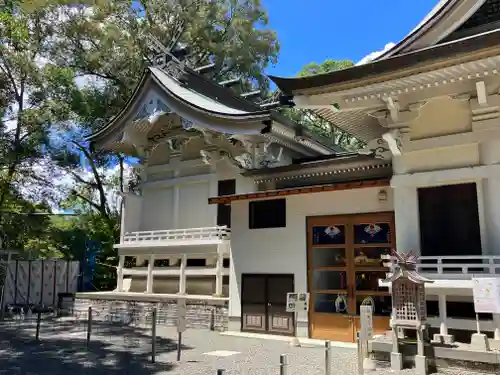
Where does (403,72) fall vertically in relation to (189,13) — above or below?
below

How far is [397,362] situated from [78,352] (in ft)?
21.6

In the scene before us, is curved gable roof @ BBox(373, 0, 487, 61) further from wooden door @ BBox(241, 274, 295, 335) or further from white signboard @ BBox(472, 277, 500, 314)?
wooden door @ BBox(241, 274, 295, 335)

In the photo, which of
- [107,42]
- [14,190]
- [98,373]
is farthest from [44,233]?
[98,373]

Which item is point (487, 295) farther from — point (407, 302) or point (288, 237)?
point (288, 237)

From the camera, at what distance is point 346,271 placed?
38.2 ft

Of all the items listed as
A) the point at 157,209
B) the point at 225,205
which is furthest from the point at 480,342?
the point at 157,209

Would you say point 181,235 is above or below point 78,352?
above

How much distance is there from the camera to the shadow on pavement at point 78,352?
8312 mm

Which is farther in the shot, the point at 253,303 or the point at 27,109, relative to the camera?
the point at 27,109

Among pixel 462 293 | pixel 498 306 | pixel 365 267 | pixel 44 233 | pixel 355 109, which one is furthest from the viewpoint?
pixel 44 233

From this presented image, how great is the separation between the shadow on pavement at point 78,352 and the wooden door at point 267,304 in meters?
2.44

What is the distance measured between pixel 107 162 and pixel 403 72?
21795 mm

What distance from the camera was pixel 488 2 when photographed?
30.3ft

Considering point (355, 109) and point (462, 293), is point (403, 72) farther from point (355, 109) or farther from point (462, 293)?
point (462, 293)
